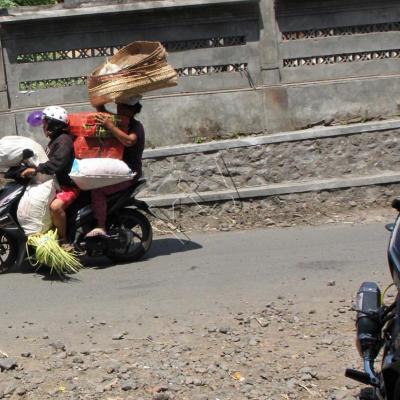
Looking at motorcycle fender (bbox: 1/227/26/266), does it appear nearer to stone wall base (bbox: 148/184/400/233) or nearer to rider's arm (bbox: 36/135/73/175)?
rider's arm (bbox: 36/135/73/175)

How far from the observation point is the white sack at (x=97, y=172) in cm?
721

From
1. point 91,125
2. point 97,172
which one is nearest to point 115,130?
point 91,125

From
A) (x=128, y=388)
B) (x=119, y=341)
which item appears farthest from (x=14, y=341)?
(x=128, y=388)

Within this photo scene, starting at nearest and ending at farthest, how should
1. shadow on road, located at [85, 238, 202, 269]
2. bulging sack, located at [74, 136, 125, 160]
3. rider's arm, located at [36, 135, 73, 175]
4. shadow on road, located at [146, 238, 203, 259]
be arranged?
rider's arm, located at [36, 135, 73, 175] → bulging sack, located at [74, 136, 125, 160] → shadow on road, located at [85, 238, 202, 269] → shadow on road, located at [146, 238, 203, 259]

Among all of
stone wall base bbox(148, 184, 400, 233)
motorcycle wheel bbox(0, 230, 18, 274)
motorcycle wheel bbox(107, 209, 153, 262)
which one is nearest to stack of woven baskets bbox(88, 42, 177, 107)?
motorcycle wheel bbox(107, 209, 153, 262)

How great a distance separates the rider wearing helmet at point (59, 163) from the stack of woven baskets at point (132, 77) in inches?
17.5

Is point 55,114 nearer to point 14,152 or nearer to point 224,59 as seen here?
point 14,152

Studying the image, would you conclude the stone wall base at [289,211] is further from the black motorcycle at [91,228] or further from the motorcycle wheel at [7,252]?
the motorcycle wheel at [7,252]

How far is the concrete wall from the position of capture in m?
9.44

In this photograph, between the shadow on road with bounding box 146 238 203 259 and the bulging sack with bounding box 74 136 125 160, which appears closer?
the bulging sack with bounding box 74 136 125 160

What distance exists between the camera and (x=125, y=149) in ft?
24.8

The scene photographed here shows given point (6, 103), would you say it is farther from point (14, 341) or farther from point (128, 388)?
point (128, 388)

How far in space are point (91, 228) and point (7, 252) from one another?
0.84m

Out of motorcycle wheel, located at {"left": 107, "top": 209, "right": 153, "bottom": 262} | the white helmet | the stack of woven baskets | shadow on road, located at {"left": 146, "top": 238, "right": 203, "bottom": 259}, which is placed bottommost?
shadow on road, located at {"left": 146, "top": 238, "right": 203, "bottom": 259}
